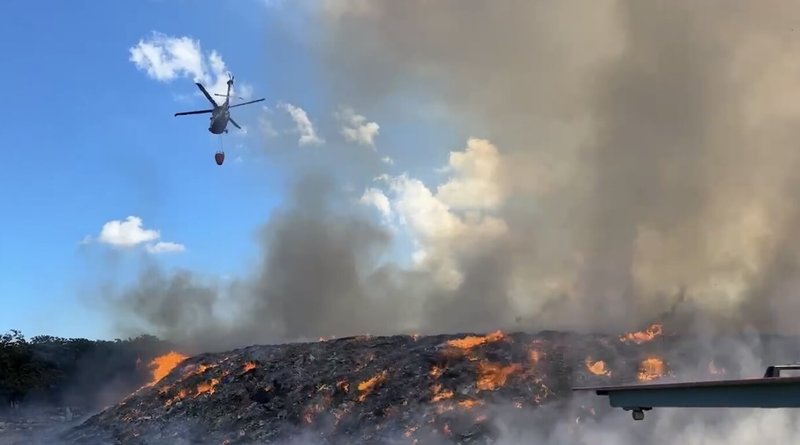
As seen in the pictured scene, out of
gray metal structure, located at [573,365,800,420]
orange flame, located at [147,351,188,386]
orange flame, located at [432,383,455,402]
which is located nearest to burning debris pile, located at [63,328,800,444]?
orange flame, located at [432,383,455,402]

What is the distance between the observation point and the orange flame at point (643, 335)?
43312 millimetres

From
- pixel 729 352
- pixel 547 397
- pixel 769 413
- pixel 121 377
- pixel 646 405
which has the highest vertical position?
pixel 121 377

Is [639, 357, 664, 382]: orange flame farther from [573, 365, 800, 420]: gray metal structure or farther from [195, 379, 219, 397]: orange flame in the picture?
[195, 379, 219, 397]: orange flame

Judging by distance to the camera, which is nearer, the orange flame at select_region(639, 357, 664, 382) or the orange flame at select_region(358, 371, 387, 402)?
the orange flame at select_region(639, 357, 664, 382)

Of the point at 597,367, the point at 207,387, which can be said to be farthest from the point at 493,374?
the point at 207,387

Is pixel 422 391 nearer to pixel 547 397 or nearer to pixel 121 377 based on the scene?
pixel 547 397

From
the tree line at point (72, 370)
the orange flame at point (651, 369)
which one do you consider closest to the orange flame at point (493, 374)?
the orange flame at point (651, 369)

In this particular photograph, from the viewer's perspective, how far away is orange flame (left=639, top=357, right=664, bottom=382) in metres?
37.6

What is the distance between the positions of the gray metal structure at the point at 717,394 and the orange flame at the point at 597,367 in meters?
29.0

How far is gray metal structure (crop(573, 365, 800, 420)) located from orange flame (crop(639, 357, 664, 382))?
28.3 m

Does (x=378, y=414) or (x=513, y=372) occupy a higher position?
(x=513, y=372)

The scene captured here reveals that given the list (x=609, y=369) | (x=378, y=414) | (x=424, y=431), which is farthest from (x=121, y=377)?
(x=609, y=369)

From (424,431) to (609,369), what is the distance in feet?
42.4

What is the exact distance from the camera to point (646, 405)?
35.8ft
